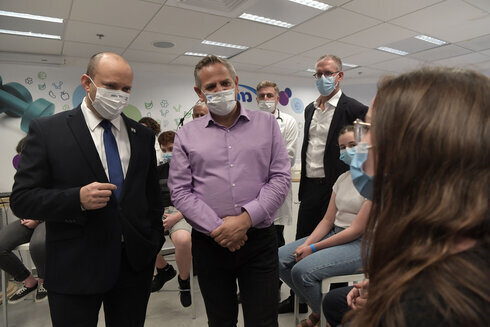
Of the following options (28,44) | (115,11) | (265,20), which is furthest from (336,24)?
(28,44)

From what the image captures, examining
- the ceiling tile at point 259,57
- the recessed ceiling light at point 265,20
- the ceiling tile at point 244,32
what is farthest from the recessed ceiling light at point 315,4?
the ceiling tile at point 259,57

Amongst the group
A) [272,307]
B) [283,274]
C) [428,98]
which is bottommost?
[283,274]

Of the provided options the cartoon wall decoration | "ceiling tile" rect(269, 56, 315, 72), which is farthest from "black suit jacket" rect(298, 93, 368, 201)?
"ceiling tile" rect(269, 56, 315, 72)

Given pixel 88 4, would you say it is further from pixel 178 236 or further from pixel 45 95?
pixel 178 236

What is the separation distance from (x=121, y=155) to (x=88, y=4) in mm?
2856

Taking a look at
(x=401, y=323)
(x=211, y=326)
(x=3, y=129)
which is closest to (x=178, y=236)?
(x=211, y=326)

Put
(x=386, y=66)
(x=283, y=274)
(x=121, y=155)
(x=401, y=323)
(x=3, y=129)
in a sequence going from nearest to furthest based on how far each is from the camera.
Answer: (x=401, y=323), (x=121, y=155), (x=283, y=274), (x=3, y=129), (x=386, y=66)

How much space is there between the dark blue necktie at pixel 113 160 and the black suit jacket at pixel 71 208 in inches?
1.3

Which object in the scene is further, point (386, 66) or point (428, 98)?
point (386, 66)

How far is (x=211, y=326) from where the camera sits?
1.33 metres

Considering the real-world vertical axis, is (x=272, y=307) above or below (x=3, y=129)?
below

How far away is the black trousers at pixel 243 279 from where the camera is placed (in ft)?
4.20

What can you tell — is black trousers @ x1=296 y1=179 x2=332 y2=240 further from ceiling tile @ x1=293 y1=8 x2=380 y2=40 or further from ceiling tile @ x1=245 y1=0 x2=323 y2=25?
ceiling tile @ x1=293 y1=8 x2=380 y2=40

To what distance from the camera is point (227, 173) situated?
1305 mm
